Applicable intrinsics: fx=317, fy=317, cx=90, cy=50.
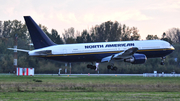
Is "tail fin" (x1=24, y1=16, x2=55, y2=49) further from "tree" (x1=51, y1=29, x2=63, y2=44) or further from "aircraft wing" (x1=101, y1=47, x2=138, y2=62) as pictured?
"tree" (x1=51, y1=29, x2=63, y2=44)

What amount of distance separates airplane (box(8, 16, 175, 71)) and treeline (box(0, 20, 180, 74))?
26434mm

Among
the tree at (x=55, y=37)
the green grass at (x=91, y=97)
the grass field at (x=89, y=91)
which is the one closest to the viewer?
the green grass at (x=91, y=97)

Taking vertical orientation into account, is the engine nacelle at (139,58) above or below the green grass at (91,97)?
above

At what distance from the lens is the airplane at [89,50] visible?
50469 mm

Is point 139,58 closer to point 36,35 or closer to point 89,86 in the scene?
point 89,86

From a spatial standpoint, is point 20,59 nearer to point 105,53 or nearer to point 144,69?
point 144,69

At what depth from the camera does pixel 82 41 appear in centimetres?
10250

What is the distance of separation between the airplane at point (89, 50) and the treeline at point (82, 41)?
26434 millimetres

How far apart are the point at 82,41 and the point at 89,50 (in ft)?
170

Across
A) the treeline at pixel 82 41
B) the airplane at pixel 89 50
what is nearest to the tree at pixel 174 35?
the treeline at pixel 82 41

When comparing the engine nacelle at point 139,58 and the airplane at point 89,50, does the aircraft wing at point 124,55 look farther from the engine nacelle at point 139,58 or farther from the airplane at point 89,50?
the engine nacelle at point 139,58

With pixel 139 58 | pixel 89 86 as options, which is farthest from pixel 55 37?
pixel 89 86

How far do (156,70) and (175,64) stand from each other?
664 cm

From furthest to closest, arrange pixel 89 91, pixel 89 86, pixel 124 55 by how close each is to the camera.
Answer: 1. pixel 124 55
2. pixel 89 86
3. pixel 89 91
